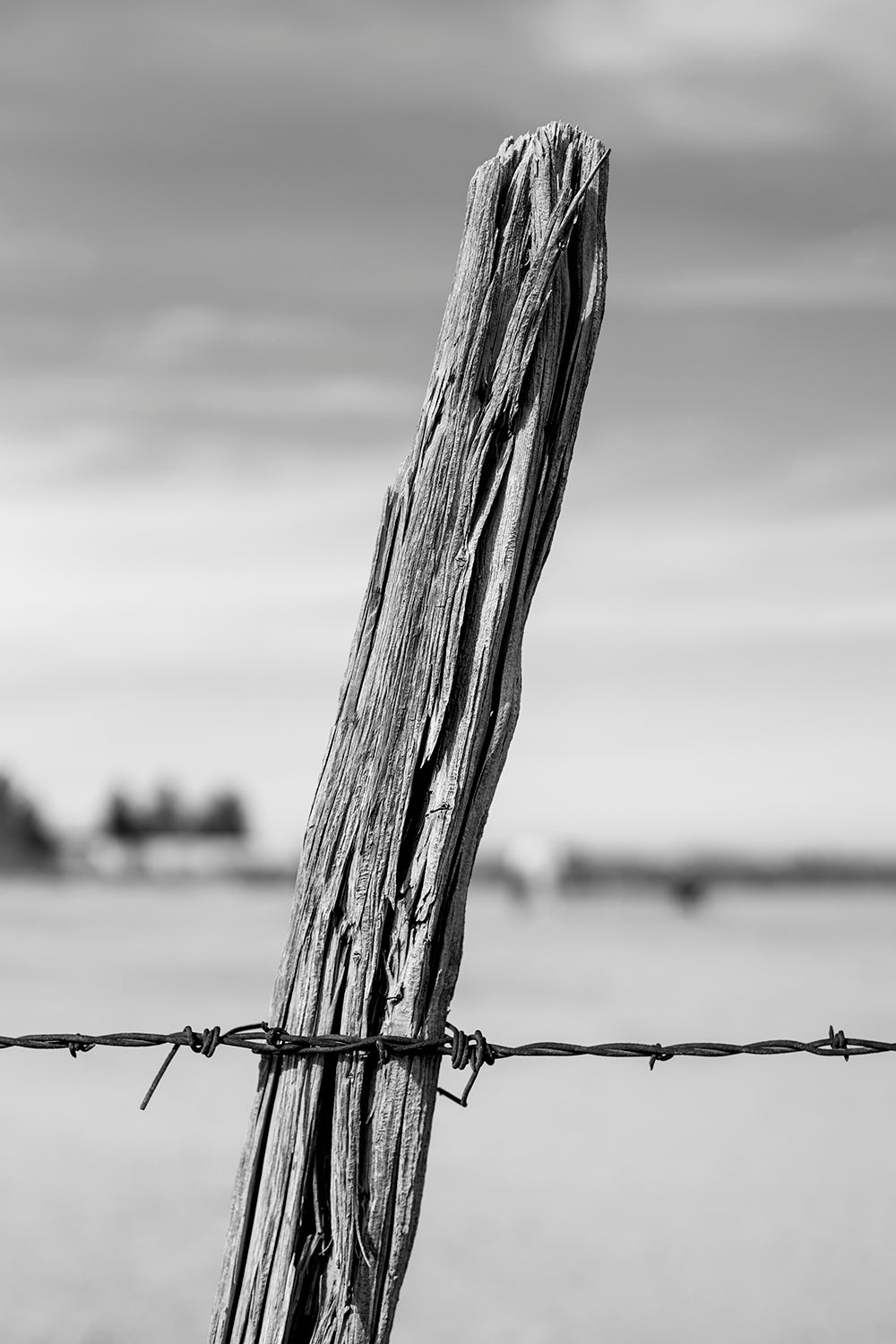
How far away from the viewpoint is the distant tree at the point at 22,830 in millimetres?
87688

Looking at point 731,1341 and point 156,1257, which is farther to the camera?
point 156,1257

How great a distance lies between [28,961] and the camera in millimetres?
27422

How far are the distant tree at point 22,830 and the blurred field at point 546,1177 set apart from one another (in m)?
67.5

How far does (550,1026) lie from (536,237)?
16.8 meters

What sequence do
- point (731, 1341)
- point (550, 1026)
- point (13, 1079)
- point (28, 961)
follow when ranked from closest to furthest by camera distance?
point (731, 1341) → point (13, 1079) → point (550, 1026) → point (28, 961)

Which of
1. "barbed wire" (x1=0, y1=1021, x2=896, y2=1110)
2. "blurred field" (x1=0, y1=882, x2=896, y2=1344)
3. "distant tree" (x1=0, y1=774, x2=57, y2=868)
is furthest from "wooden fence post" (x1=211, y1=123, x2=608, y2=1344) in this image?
"distant tree" (x1=0, y1=774, x2=57, y2=868)

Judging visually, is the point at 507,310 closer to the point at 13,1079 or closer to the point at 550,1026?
the point at 13,1079

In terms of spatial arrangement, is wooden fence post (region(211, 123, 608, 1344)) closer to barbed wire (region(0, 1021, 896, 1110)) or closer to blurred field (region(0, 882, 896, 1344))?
barbed wire (region(0, 1021, 896, 1110))

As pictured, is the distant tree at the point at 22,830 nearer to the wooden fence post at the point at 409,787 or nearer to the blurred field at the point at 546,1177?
the blurred field at the point at 546,1177

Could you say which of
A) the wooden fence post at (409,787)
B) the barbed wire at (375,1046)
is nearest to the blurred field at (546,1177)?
the barbed wire at (375,1046)

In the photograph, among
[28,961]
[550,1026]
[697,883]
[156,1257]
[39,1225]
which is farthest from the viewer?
[697,883]

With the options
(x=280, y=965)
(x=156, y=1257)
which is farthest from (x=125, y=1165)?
(x=280, y=965)

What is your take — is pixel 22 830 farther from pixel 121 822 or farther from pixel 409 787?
pixel 409 787

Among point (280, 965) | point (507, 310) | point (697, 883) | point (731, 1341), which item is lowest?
point (731, 1341)
